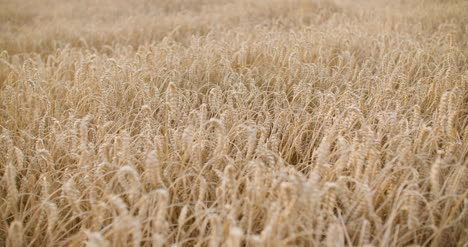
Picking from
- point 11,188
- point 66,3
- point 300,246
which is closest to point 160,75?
point 11,188

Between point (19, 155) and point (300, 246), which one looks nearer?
point (300, 246)

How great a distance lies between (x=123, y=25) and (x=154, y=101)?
347 centimetres

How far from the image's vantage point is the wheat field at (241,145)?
3.45 ft

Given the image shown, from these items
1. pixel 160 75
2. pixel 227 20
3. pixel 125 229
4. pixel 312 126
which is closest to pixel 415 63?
pixel 312 126

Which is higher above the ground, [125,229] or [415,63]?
[415,63]

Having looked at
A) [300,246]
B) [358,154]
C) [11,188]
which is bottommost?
[300,246]

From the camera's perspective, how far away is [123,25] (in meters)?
4.81

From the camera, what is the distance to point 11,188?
1.11 m

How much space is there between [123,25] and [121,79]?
301 cm

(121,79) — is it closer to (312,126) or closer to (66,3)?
(312,126)

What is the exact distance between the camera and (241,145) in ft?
5.17

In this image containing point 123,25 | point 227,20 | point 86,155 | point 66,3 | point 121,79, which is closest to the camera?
point 86,155

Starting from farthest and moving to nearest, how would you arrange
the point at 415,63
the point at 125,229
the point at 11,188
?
the point at 415,63 < the point at 11,188 < the point at 125,229

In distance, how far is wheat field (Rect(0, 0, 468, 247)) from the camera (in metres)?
1.05
